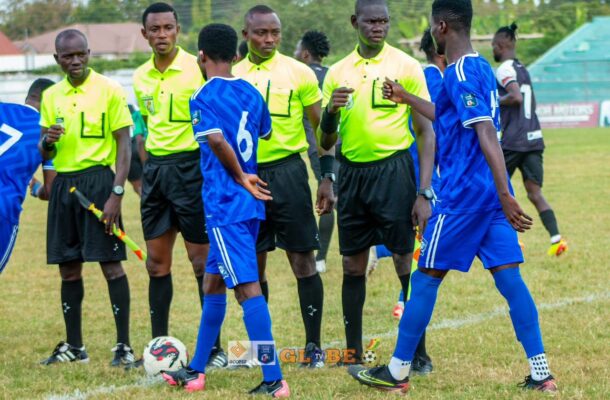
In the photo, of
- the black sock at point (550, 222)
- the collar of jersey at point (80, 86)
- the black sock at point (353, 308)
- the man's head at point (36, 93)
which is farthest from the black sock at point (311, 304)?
the black sock at point (550, 222)

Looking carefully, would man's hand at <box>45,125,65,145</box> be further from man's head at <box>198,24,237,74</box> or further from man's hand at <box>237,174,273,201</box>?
man's hand at <box>237,174,273,201</box>

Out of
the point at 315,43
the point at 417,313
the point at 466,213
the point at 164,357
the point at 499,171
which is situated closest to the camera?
the point at 499,171

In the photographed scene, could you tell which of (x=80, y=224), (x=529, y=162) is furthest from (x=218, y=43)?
(x=529, y=162)

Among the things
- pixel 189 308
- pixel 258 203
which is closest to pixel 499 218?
pixel 258 203

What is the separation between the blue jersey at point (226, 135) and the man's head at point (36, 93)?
248 centimetres

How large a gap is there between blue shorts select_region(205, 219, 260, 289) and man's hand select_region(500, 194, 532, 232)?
1.50 m

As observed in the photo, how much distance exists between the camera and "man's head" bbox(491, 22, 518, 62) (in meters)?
11.4

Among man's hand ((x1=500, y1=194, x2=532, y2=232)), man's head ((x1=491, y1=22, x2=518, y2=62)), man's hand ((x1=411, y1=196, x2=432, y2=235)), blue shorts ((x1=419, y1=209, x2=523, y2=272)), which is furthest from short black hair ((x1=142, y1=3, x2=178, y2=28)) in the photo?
man's head ((x1=491, y1=22, x2=518, y2=62))

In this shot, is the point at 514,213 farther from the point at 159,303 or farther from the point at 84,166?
the point at 84,166

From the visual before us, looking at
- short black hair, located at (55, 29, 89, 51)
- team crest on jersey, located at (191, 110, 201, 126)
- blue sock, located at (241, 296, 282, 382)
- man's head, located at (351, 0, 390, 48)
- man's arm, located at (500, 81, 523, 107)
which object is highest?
man's head, located at (351, 0, 390, 48)

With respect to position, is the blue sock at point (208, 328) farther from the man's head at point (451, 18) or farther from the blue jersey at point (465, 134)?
the man's head at point (451, 18)

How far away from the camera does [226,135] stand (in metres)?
5.91

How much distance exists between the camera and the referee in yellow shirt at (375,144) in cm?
653

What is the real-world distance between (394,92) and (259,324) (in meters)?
1.59
